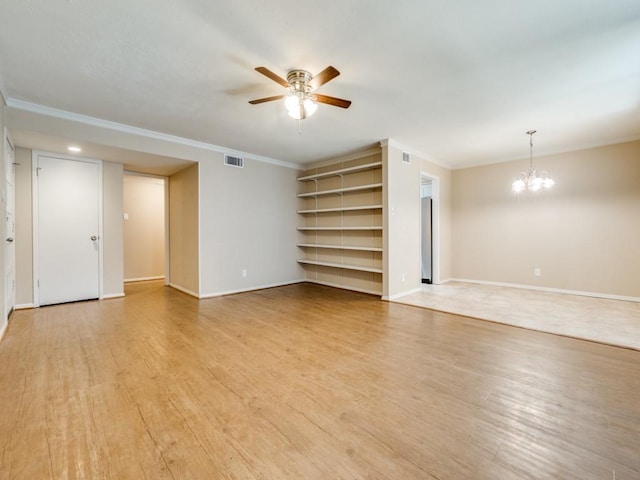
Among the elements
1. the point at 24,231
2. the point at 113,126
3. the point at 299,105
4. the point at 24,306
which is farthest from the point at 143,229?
the point at 299,105

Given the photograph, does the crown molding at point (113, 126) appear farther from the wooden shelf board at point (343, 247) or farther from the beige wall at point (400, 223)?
the beige wall at point (400, 223)

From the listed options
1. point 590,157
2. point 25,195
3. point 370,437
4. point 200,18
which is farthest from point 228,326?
point 590,157

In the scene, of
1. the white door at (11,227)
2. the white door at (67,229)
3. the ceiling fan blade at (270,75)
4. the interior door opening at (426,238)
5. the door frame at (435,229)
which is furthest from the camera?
the interior door opening at (426,238)

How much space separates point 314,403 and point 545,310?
12.3 feet

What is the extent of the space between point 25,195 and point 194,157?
2320 mm

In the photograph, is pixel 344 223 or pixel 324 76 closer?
pixel 324 76

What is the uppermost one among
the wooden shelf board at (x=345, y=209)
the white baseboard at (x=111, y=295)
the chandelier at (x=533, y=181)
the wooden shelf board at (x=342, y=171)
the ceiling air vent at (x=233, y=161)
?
the ceiling air vent at (x=233, y=161)

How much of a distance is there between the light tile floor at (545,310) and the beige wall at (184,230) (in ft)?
11.7

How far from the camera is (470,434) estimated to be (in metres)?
1.54

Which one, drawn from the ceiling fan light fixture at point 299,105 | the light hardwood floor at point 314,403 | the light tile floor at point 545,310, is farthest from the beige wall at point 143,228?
the light tile floor at point 545,310

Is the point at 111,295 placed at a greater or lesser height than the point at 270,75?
lesser

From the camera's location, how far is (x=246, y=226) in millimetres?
5312

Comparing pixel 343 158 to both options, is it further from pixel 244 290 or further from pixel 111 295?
pixel 111 295

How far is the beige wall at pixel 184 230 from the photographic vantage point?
4789 mm
